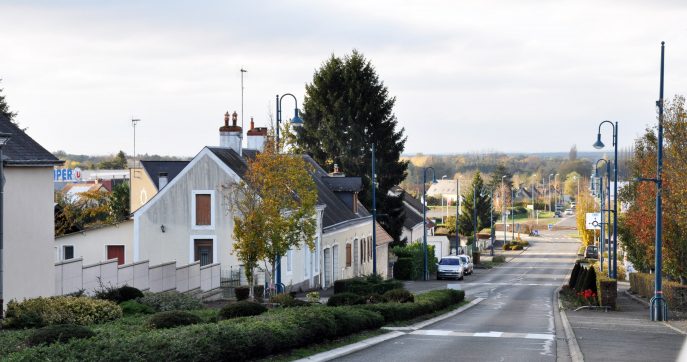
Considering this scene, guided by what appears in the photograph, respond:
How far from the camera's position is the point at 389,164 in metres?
76.3

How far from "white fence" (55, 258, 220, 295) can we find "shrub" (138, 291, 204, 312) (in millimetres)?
2149

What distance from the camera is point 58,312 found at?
23.0 m

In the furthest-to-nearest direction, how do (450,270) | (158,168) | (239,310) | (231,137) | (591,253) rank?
(591,253)
(450,270)
(158,168)
(231,137)
(239,310)

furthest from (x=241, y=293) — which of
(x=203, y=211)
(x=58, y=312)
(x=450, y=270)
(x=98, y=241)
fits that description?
(x=450, y=270)

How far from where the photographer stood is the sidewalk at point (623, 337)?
19.6 metres

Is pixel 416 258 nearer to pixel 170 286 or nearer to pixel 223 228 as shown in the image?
pixel 223 228

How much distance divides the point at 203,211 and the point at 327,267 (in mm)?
10603

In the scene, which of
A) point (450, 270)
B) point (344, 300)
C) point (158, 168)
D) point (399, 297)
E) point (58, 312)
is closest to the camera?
point (58, 312)

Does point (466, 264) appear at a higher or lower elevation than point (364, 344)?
lower

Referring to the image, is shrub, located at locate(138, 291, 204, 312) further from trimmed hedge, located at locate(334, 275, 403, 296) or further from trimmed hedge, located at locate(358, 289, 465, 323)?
trimmed hedge, located at locate(334, 275, 403, 296)

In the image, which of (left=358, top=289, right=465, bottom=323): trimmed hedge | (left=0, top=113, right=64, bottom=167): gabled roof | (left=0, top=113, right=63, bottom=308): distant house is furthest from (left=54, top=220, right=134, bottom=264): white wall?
(left=358, top=289, right=465, bottom=323): trimmed hedge

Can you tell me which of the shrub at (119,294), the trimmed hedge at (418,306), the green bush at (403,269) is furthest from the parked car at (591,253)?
Answer: the shrub at (119,294)

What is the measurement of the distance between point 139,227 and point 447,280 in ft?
106

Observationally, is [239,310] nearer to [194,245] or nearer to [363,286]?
[363,286]
